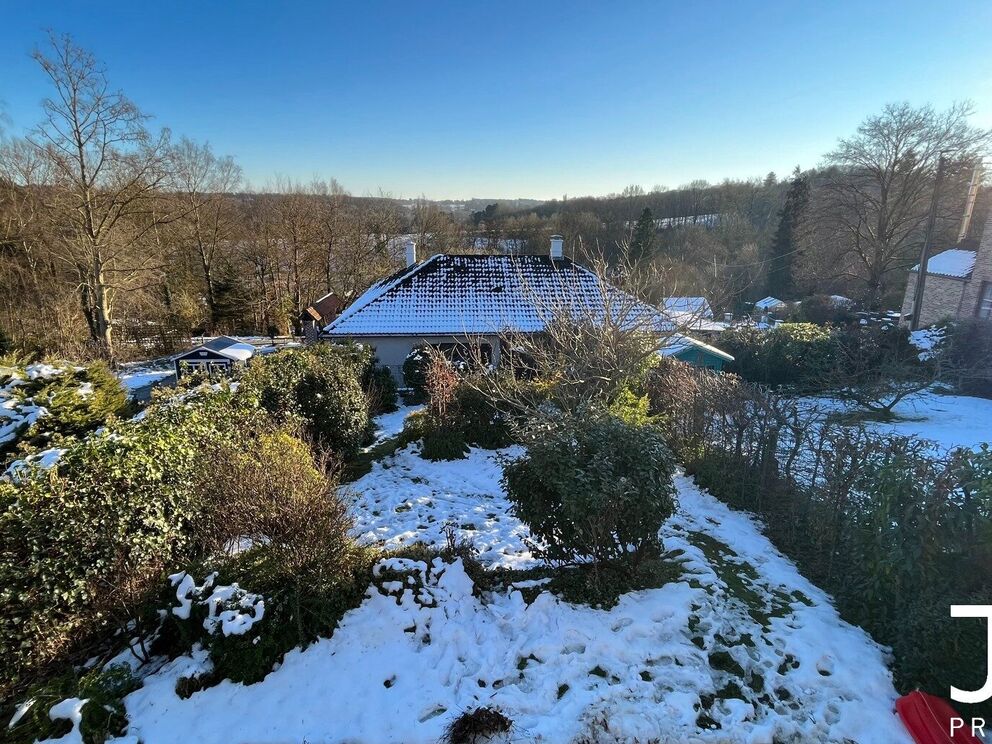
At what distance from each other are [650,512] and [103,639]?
535 centimetres

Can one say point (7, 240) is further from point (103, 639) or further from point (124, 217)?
point (103, 639)

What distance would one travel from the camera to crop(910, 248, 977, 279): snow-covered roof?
716 inches

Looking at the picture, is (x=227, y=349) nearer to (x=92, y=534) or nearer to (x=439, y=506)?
(x=439, y=506)

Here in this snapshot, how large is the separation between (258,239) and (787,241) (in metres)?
41.1

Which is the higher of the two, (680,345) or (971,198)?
(971,198)

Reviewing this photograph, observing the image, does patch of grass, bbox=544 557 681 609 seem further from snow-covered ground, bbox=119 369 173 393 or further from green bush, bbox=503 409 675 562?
snow-covered ground, bbox=119 369 173 393

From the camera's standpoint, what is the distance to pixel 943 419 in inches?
434

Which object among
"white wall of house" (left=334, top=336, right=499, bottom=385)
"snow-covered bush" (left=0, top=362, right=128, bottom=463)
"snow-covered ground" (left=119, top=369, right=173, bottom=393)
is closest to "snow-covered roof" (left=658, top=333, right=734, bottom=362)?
"white wall of house" (left=334, top=336, right=499, bottom=385)

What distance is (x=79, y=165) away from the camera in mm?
18109

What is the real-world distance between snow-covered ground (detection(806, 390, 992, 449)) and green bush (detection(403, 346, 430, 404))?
10155 millimetres

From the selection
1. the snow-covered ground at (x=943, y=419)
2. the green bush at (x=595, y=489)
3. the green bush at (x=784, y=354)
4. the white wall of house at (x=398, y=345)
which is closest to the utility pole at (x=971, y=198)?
the green bush at (x=784, y=354)

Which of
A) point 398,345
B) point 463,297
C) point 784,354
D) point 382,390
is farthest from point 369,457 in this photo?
point 784,354

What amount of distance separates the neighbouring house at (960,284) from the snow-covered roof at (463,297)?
548 inches

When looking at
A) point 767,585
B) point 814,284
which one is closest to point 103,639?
point 767,585
